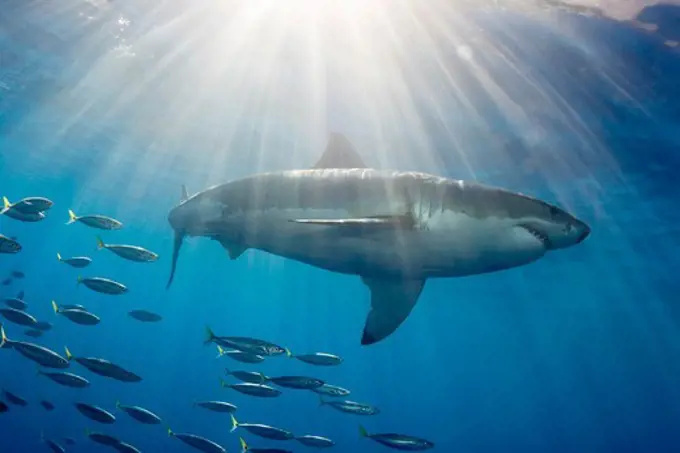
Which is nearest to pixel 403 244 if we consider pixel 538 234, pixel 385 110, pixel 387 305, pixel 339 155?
pixel 538 234

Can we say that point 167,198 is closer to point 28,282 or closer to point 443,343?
point 443,343

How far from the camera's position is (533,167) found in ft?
59.4

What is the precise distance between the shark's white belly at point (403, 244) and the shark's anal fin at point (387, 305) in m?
0.33

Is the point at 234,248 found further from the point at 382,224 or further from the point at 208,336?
the point at 208,336

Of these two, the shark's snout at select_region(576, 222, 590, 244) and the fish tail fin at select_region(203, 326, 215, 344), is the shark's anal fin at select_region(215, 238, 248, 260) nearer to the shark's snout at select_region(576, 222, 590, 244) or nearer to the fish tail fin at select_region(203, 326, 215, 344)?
the shark's snout at select_region(576, 222, 590, 244)

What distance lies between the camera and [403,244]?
4.24 m

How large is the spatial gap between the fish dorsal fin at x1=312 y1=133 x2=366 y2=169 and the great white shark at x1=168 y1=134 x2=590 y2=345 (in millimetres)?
11

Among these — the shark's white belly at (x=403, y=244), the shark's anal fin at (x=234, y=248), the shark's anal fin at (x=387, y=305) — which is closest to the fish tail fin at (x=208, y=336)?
the shark's anal fin at (x=234, y=248)

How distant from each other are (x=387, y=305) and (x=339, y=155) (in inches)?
69.7

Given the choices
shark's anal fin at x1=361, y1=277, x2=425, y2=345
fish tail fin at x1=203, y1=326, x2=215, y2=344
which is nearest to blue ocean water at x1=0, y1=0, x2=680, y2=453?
fish tail fin at x1=203, y1=326, x2=215, y2=344

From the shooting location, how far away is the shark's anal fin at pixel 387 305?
5.15 m

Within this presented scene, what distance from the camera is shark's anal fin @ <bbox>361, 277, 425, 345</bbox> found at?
5.15 metres

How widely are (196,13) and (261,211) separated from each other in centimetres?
1119

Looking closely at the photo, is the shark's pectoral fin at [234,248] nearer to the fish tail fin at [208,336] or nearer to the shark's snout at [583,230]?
the shark's snout at [583,230]
